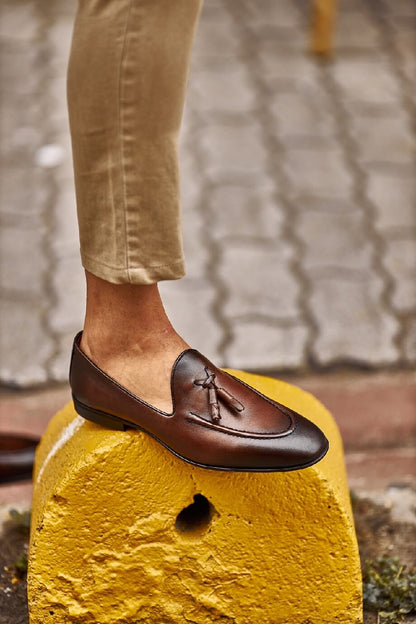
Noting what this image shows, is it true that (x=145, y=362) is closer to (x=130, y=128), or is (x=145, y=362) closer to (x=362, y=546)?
(x=130, y=128)

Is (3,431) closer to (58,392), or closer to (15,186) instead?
(58,392)

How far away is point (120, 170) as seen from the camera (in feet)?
4.73

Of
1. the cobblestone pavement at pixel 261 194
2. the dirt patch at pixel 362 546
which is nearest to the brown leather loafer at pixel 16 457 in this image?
the dirt patch at pixel 362 546

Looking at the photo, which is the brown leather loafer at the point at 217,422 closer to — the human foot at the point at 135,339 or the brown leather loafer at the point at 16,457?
the human foot at the point at 135,339

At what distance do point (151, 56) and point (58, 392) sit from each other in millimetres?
1435

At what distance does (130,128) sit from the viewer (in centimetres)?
143

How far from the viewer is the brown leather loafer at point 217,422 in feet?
4.93

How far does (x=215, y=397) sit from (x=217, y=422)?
46mm

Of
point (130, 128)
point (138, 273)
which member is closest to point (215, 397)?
point (138, 273)

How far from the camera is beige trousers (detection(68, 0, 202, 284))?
4.60 ft

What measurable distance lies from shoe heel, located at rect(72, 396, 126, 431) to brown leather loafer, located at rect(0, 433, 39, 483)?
579 millimetres

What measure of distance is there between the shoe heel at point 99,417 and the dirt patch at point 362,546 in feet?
1.49

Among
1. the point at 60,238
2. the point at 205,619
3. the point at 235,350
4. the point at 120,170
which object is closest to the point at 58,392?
the point at 235,350

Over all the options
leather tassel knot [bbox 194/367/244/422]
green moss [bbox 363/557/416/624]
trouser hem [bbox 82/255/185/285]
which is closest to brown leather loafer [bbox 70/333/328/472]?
leather tassel knot [bbox 194/367/244/422]
